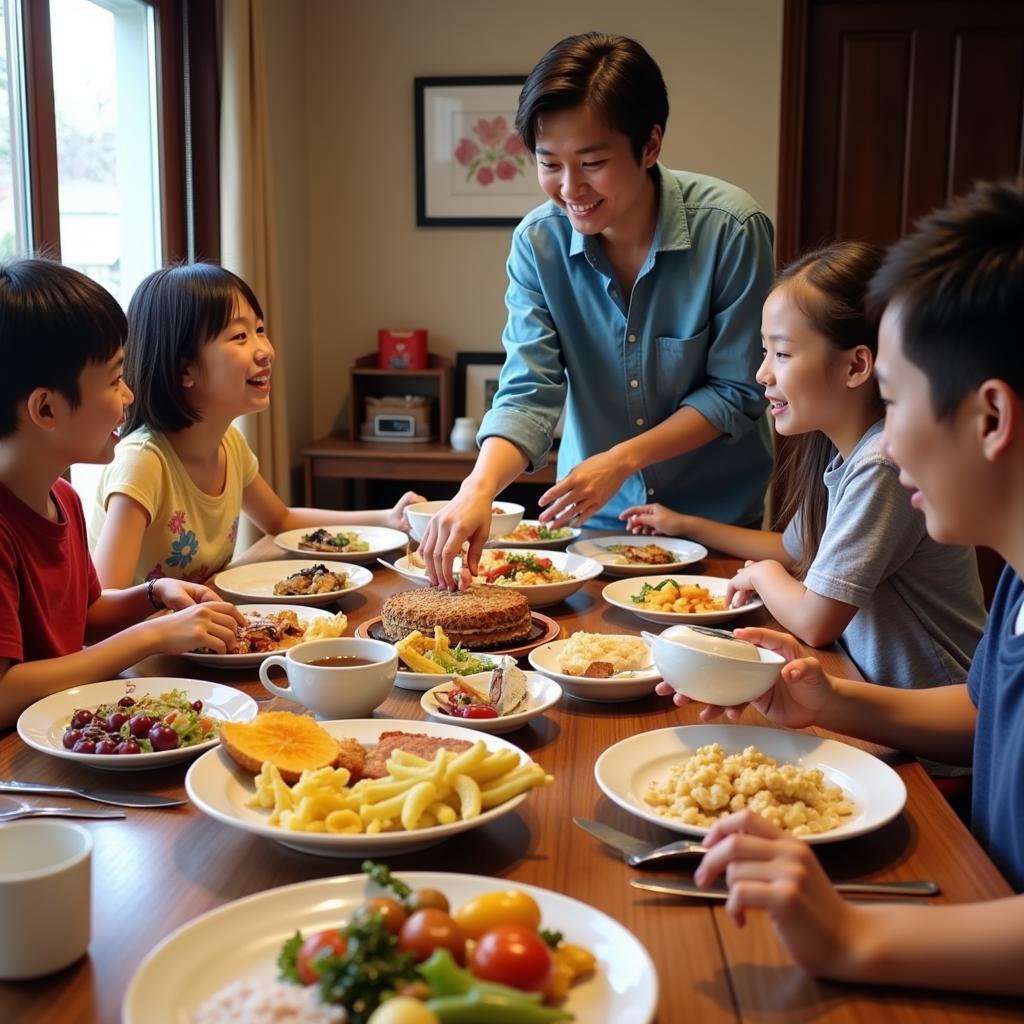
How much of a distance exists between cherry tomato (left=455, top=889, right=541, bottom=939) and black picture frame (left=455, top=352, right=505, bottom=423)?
4119 millimetres

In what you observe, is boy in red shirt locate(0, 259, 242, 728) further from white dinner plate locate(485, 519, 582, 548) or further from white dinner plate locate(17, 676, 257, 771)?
white dinner plate locate(485, 519, 582, 548)

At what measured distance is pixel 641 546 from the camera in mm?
2463

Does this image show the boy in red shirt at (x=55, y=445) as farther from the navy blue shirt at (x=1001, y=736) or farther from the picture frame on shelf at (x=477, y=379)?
the picture frame on shelf at (x=477, y=379)

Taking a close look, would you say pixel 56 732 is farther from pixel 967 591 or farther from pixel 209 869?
pixel 967 591

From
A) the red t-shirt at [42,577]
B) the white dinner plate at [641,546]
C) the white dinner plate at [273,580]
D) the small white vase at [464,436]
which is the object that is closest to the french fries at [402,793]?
the red t-shirt at [42,577]

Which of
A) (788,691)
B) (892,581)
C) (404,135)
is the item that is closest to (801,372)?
(892,581)

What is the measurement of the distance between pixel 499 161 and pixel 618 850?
4177 millimetres

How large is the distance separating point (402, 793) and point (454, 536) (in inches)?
34.4

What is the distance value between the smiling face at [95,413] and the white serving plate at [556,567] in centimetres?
62

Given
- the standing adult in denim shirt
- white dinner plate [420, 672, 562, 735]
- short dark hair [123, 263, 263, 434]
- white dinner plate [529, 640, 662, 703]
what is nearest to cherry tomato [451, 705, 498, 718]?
white dinner plate [420, 672, 562, 735]

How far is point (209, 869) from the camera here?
1108mm

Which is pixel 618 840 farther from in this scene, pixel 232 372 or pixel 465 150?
pixel 465 150

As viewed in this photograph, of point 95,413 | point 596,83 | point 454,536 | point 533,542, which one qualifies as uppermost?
point 596,83

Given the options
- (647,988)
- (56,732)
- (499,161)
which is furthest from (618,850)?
(499,161)
